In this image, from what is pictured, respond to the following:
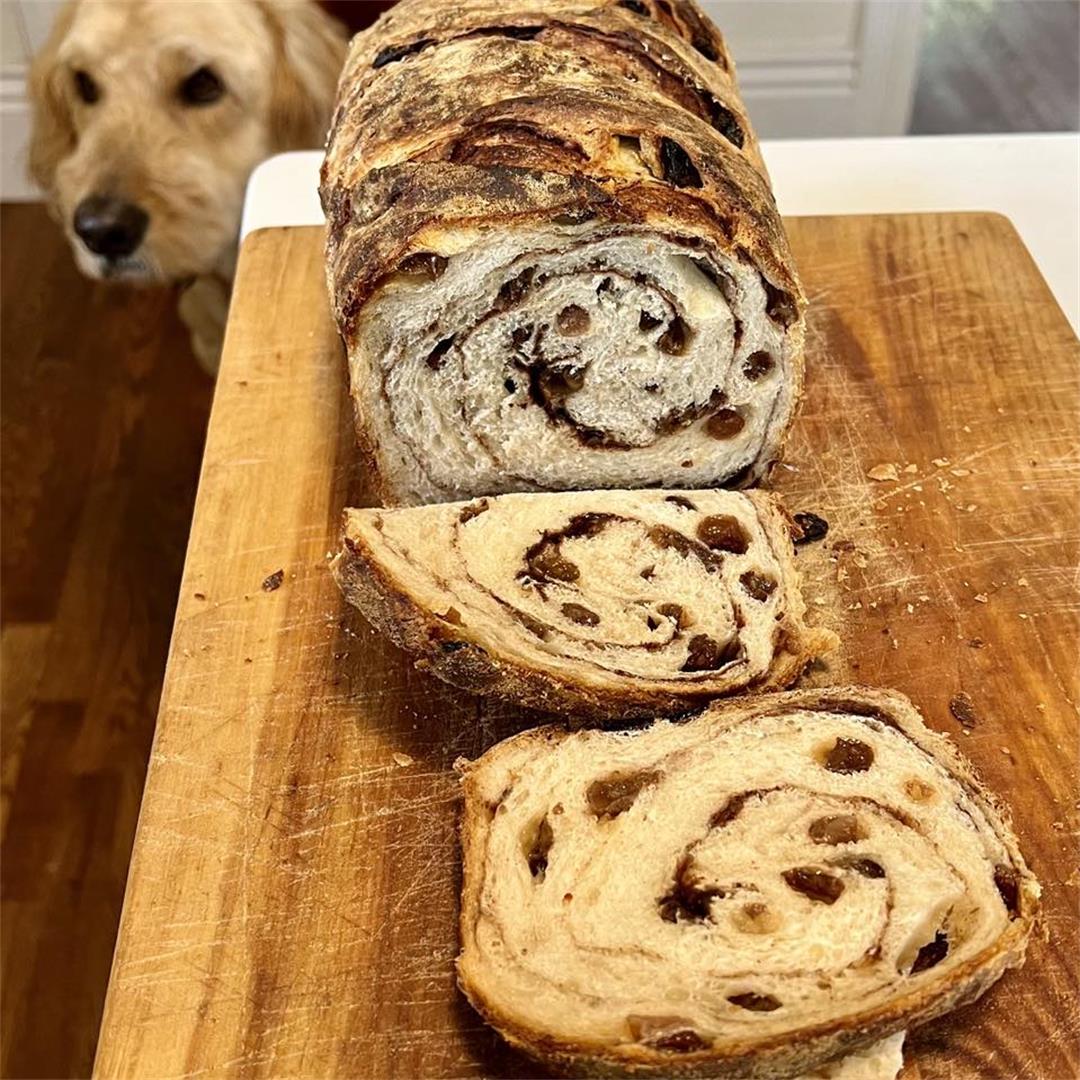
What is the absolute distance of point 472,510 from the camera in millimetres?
1860

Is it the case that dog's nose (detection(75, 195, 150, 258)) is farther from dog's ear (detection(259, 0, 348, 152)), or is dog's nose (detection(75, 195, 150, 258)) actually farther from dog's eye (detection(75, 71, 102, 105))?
dog's ear (detection(259, 0, 348, 152))

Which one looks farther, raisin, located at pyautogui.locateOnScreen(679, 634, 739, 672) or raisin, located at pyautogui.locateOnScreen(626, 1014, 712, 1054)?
raisin, located at pyautogui.locateOnScreen(679, 634, 739, 672)

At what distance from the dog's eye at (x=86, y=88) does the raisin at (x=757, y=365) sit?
6.27ft

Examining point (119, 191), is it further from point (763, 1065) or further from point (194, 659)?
point (763, 1065)

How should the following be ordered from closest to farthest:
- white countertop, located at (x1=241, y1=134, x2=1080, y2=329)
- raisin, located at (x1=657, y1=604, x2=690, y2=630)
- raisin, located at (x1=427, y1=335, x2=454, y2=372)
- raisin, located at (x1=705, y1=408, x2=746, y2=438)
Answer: raisin, located at (x1=657, y1=604, x2=690, y2=630) < raisin, located at (x1=427, y1=335, x2=454, y2=372) < raisin, located at (x1=705, y1=408, x2=746, y2=438) < white countertop, located at (x1=241, y1=134, x2=1080, y2=329)

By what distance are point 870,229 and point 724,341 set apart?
0.87 meters

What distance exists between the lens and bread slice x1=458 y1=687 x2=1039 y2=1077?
132 centimetres

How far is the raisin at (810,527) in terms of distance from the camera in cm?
199

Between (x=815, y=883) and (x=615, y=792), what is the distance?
10.5 inches

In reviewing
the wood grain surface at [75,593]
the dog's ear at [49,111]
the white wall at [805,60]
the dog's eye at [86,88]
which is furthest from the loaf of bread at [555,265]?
the white wall at [805,60]

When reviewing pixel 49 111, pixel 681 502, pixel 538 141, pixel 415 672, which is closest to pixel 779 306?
pixel 681 502

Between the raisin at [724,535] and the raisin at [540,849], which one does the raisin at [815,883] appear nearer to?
the raisin at [540,849]

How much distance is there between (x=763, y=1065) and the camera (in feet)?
4.23

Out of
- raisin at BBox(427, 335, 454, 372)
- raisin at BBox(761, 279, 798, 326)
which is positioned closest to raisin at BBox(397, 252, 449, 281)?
raisin at BBox(427, 335, 454, 372)
